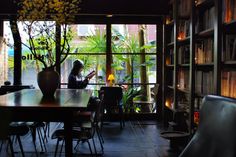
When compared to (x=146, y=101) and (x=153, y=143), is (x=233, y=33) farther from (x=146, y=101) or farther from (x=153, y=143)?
(x=146, y=101)

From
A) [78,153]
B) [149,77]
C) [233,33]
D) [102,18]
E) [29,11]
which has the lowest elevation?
[78,153]

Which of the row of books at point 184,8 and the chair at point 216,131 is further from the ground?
the row of books at point 184,8

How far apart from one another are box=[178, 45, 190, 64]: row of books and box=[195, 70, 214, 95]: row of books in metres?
0.65

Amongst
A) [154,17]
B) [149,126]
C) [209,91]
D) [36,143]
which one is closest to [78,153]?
[36,143]

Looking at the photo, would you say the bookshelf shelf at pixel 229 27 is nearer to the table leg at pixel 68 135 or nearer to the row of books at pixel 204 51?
the row of books at pixel 204 51

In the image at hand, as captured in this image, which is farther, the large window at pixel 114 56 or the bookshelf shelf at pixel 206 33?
the large window at pixel 114 56

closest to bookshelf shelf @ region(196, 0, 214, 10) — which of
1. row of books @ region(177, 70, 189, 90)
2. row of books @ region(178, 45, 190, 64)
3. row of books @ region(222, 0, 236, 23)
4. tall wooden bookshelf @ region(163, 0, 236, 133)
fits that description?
tall wooden bookshelf @ region(163, 0, 236, 133)

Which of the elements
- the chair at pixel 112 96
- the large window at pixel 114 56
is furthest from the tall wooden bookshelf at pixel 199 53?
the chair at pixel 112 96

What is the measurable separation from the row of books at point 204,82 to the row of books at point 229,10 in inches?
32.5

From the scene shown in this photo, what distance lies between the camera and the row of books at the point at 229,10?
11.6ft

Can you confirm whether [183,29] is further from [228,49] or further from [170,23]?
[228,49]

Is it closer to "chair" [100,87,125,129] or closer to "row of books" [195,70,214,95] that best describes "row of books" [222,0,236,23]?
"row of books" [195,70,214,95]

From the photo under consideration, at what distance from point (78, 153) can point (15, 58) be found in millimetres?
3587

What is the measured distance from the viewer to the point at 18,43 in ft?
24.8
